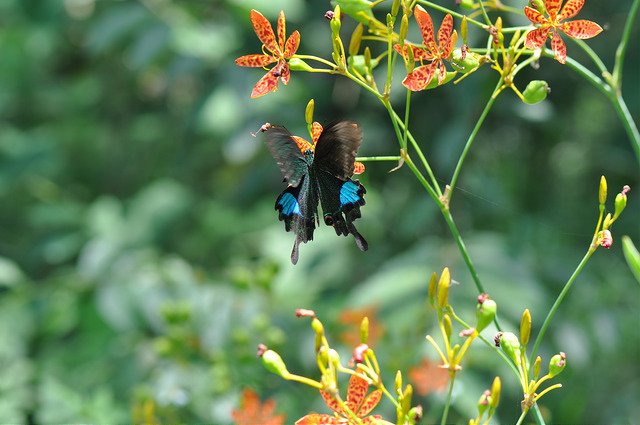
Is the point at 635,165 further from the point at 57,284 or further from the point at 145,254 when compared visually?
the point at 57,284

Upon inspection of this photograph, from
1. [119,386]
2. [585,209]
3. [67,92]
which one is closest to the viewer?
[119,386]

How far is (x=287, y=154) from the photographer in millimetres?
688

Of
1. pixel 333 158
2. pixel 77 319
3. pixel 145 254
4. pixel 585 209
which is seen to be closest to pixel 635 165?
pixel 585 209

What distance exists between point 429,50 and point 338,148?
122 millimetres

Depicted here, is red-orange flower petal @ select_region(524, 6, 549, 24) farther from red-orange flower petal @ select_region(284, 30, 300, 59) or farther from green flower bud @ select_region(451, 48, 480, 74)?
red-orange flower petal @ select_region(284, 30, 300, 59)

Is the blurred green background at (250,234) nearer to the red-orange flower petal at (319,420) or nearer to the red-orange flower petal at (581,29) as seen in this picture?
the red-orange flower petal at (319,420)

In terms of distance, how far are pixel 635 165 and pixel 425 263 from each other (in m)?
0.63

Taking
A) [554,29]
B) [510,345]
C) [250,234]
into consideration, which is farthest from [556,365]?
[250,234]

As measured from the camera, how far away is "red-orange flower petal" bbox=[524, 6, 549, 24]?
69 cm

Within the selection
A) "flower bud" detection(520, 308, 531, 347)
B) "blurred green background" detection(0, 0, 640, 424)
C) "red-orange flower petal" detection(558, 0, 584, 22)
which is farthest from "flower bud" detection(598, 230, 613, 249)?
"blurred green background" detection(0, 0, 640, 424)

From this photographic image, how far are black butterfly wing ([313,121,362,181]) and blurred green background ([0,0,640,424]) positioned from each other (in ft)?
1.50

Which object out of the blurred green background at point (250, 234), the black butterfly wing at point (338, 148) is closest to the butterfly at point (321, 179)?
the black butterfly wing at point (338, 148)

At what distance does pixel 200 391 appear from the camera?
1.19 metres

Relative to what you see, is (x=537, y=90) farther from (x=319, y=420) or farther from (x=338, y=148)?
(x=319, y=420)
